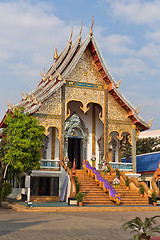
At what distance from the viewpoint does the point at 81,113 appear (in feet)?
66.3

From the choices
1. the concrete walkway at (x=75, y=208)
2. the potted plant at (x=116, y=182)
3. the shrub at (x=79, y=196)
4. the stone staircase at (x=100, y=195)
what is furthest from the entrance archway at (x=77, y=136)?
the concrete walkway at (x=75, y=208)

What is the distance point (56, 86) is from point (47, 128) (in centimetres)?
239

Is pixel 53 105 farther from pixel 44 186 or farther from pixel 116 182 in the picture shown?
pixel 116 182

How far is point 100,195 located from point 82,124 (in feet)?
20.0

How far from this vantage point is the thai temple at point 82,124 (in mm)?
16781

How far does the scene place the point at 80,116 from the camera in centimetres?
2014

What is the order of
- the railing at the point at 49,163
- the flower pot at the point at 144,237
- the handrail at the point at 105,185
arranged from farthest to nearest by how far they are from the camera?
the railing at the point at 49,163, the handrail at the point at 105,185, the flower pot at the point at 144,237

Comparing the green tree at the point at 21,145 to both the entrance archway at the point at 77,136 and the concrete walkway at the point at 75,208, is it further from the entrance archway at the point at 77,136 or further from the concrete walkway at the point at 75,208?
the entrance archway at the point at 77,136

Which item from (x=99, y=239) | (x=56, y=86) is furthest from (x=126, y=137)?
(x=99, y=239)

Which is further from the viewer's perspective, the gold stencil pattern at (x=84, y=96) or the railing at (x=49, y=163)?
the gold stencil pattern at (x=84, y=96)

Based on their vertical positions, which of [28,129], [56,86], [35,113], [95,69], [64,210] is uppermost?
[95,69]

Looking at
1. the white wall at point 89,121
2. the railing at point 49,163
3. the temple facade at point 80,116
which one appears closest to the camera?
the railing at point 49,163

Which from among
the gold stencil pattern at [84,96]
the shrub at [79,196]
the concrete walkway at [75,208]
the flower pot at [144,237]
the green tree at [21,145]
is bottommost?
the concrete walkway at [75,208]

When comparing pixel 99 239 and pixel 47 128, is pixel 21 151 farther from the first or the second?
pixel 99 239
